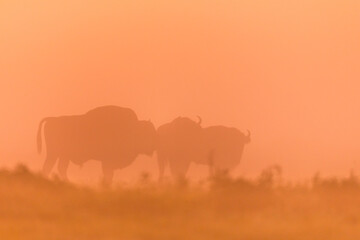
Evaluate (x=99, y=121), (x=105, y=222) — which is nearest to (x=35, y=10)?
(x=99, y=121)

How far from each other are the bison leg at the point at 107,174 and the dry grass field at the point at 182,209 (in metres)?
0.02

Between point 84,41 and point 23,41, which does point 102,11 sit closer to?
point 84,41

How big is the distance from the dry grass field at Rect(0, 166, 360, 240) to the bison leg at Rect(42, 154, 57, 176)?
21 mm

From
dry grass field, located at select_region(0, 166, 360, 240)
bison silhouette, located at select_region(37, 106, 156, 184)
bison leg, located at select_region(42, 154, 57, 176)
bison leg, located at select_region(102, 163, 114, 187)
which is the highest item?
bison silhouette, located at select_region(37, 106, 156, 184)

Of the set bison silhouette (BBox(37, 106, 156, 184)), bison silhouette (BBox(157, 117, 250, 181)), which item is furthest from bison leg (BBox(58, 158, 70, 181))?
bison silhouette (BBox(157, 117, 250, 181))

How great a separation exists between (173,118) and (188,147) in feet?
0.26

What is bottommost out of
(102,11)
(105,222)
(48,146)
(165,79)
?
(105,222)

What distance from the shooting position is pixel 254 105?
1.19 m

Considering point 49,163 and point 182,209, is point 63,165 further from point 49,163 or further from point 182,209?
point 182,209

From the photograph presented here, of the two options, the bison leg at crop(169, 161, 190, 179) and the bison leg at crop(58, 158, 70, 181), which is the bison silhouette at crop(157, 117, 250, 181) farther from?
the bison leg at crop(58, 158, 70, 181)

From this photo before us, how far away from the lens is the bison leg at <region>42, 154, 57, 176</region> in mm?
1176

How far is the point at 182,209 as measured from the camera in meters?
1.13

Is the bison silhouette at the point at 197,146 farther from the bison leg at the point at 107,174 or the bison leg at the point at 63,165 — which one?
the bison leg at the point at 63,165

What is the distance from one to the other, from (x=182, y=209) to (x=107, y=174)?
20 cm
